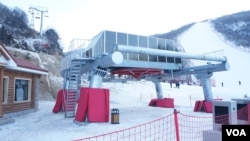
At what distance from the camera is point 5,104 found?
19.2 m

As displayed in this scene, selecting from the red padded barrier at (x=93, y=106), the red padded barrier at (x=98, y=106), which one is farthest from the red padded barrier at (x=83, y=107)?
the red padded barrier at (x=98, y=106)

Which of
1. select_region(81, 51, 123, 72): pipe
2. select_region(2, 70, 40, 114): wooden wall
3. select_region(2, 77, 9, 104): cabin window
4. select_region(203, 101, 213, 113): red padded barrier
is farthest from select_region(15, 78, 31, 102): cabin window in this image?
select_region(203, 101, 213, 113): red padded barrier

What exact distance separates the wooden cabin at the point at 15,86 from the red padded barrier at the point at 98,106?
5371 mm

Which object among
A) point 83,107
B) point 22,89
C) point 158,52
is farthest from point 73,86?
point 158,52

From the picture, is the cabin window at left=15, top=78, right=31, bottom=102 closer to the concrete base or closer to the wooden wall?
the wooden wall

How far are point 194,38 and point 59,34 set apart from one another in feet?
218

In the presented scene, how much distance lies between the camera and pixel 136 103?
36.2m

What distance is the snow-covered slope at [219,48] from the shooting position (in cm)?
8169

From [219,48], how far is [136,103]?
82.5 metres

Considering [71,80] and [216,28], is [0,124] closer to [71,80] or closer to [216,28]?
[71,80]

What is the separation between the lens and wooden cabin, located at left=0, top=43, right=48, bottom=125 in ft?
56.6

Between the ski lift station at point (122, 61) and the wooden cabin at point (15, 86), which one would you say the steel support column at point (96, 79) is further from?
the wooden cabin at point (15, 86)

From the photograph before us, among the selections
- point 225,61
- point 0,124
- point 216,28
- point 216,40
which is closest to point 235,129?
point 0,124

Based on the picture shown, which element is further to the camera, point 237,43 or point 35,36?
point 237,43
